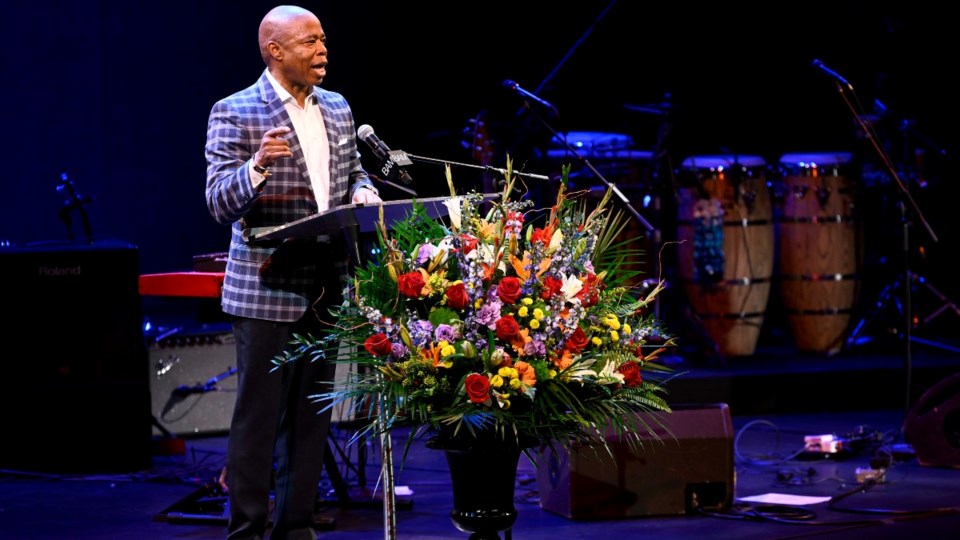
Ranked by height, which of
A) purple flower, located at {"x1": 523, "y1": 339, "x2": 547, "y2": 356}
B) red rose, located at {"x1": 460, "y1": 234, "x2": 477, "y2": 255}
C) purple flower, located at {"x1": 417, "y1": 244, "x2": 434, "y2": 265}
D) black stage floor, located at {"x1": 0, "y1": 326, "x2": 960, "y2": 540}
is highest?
red rose, located at {"x1": 460, "y1": 234, "x2": 477, "y2": 255}

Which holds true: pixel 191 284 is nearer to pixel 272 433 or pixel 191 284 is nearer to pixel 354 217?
pixel 272 433

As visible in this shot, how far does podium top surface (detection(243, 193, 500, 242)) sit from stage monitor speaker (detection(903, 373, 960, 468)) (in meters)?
3.47

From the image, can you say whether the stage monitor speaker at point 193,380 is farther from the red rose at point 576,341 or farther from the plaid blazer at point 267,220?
the red rose at point 576,341

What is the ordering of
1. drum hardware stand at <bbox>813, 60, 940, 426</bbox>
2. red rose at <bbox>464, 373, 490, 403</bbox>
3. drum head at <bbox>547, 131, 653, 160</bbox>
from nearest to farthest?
red rose at <bbox>464, 373, 490, 403</bbox> < drum hardware stand at <bbox>813, 60, 940, 426</bbox> < drum head at <bbox>547, 131, 653, 160</bbox>

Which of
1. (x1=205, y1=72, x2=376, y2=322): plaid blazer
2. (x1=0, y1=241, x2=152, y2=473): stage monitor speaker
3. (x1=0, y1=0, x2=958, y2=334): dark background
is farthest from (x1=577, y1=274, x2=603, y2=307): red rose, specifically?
(x1=0, y1=0, x2=958, y2=334): dark background

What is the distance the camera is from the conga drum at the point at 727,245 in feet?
27.6

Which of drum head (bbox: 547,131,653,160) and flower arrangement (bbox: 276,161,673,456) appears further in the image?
drum head (bbox: 547,131,653,160)

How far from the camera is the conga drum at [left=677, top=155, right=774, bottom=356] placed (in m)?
8.40

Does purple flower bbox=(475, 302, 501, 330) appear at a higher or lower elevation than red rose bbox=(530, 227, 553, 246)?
lower

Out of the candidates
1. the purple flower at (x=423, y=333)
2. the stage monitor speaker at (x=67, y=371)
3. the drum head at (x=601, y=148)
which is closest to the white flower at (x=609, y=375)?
the purple flower at (x=423, y=333)

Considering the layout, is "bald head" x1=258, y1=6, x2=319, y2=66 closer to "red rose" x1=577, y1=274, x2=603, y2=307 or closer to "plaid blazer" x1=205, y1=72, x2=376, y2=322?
"plaid blazer" x1=205, y1=72, x2=376, y2=322

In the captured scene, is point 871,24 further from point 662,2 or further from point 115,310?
point 115,310

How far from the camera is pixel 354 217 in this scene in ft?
10.9

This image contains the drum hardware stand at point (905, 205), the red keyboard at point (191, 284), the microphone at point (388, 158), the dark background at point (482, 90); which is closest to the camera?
the microphone at point (388, 158)
